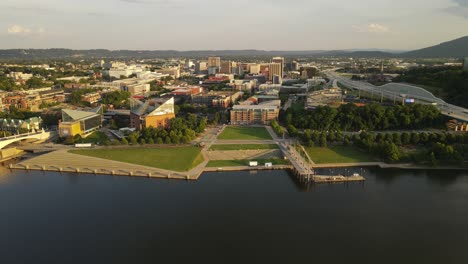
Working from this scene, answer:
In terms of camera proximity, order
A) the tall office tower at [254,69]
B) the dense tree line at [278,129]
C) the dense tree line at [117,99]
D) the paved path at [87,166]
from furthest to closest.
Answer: the tall office tower at [254,69]
the dense tree line at [117,99]
the dense tree line at [278,129]
the paved path at [87,166]

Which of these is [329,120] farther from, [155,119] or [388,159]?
[155,119]

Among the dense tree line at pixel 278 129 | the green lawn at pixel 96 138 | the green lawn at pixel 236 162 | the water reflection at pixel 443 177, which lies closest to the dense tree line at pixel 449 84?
the water reflection at pixel 443 177

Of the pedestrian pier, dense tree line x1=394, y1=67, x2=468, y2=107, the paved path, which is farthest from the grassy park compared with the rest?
dense tree line x1=394, y1=67, x2=468, y2=107

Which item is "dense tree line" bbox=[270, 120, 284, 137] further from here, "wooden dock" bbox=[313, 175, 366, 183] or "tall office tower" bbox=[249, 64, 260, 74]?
"tall office tower" bbox=[249, 64, 260, 74]

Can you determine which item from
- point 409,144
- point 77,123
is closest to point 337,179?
point 409,144

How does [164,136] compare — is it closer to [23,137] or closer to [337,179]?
[23,137]

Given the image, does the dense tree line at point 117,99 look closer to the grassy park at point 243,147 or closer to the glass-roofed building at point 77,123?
the glass-roofed building at point 77,123
